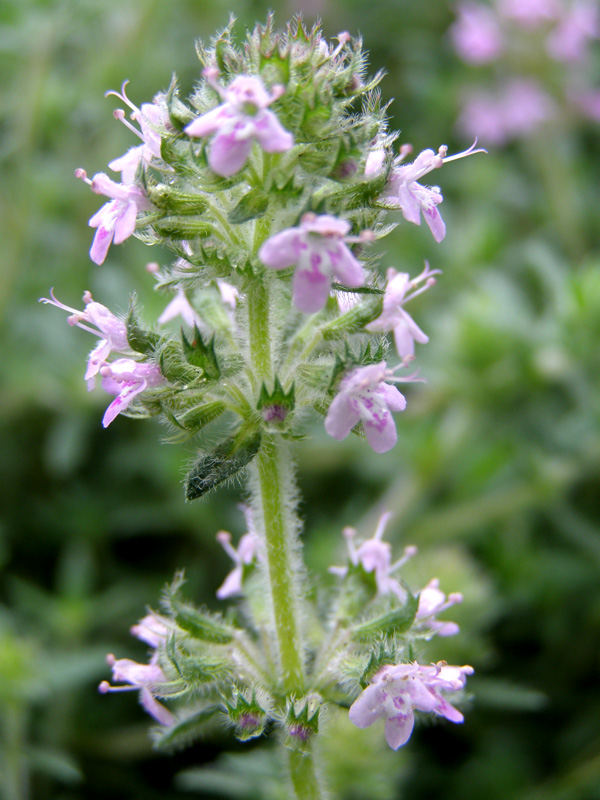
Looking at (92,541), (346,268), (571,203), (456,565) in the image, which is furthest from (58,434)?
(571,203)

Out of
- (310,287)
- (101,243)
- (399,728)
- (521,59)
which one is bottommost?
(399,728)

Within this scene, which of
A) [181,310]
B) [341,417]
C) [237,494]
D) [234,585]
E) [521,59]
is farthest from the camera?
[521,59]

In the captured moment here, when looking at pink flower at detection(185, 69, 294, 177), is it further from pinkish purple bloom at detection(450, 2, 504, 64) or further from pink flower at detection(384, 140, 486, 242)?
pinkish purple bloom at detection(450, 2, 504, 64)

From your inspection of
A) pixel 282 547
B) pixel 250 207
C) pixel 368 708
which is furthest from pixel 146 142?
pixel 368 708

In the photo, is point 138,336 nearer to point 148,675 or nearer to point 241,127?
point 241,127

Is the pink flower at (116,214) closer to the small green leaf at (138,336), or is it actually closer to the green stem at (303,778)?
the small green leaf at (138,336)

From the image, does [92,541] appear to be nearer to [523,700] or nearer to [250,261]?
[523,700]

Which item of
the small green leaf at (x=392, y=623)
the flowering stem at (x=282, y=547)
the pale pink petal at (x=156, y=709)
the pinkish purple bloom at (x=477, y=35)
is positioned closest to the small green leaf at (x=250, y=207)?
the flowering stem at (x=282, y=547)
